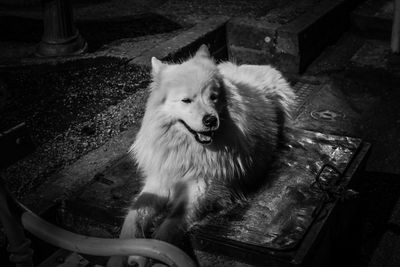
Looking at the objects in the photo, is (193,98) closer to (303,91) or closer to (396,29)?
(303,91)

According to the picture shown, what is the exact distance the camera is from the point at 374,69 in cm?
602

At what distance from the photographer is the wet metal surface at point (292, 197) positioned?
295cm

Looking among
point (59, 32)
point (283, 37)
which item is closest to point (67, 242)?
point (59, 32)

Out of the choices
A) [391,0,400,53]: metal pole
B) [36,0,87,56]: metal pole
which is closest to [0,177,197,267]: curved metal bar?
[36,0,87,56]: metal pole

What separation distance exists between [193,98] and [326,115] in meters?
2.38

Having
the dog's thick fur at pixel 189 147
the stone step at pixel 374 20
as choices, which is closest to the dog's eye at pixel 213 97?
the dog's thick fur at pixel 189 147

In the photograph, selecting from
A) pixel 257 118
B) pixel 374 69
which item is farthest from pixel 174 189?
pixel 374 69

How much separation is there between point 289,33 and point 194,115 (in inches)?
130

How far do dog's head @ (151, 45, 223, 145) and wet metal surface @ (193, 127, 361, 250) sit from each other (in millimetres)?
554

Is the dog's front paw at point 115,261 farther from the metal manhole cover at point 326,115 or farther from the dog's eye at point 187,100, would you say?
the metal manhole cover at point 326,115

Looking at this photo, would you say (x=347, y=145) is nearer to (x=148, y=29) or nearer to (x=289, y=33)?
(x=289, y=33)

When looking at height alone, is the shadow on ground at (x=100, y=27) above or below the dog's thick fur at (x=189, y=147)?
below

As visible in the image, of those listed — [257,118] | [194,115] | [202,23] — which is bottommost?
[202,23]

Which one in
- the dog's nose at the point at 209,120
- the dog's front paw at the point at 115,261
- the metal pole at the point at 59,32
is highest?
the dog's nose at the point at 209,120
